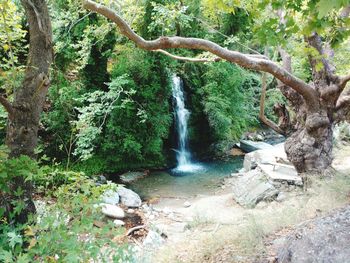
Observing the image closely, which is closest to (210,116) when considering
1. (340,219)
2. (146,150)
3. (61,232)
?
(146,150)

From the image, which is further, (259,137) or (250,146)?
(259,137)

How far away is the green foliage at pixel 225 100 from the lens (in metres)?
11.4

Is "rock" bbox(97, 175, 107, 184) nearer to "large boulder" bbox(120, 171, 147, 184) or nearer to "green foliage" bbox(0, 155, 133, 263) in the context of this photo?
"large boulder" bbox(120, 171, 147, 184)

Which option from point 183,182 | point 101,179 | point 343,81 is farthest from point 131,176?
point 343,81

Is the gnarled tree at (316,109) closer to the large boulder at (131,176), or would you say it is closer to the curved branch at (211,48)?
the curved branch at (211,48)

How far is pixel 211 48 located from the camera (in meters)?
4.82

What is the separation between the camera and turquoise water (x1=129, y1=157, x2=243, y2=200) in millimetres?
8569

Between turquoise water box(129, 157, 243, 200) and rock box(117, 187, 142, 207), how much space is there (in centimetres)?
38

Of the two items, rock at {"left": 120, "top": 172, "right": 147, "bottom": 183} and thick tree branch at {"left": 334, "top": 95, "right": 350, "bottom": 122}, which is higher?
thick tree branch at {"left": 334, "top": 95, "right": 350, "bottom": 122}

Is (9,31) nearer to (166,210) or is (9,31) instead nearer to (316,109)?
(166,210)

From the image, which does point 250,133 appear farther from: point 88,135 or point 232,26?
Answer: point 88,135

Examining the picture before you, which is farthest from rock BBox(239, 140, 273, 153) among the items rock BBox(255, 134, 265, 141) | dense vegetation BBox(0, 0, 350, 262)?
rock BBox(255, 134, 265, 141)

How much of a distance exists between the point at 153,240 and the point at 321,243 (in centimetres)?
351

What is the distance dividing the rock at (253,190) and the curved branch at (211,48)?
6.98ft
